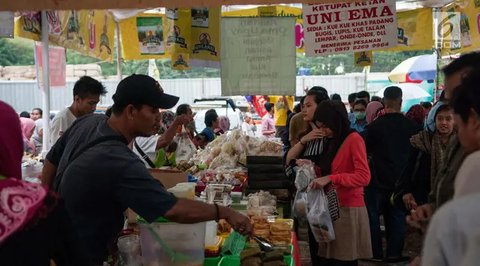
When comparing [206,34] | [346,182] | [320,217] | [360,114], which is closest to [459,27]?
[360,114]

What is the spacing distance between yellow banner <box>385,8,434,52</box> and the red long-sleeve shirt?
7222mm

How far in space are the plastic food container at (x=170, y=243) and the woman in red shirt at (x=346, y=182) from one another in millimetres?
2273

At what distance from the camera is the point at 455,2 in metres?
9.80

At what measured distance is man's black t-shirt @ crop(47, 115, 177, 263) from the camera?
2561mm

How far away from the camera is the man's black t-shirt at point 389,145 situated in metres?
7.02

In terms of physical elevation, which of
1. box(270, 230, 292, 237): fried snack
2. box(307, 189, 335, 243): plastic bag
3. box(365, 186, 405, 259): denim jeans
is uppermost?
box(270, 230, 292, 237): fried snack

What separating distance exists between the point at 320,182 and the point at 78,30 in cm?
559

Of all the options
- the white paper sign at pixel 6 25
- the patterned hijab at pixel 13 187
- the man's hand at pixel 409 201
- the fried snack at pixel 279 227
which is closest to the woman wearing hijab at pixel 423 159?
the man's hand at pixel 409 201

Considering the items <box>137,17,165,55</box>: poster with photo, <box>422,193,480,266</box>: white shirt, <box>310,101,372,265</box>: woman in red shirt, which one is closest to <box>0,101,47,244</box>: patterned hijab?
<box>422,193,480,266</box>: white shirt

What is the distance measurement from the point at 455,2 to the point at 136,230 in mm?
8302

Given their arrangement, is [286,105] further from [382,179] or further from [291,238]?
[291,238]

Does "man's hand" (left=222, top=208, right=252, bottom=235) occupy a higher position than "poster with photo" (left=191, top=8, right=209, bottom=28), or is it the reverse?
"poster with photo" (left=191, top=8, right=209, bottom=28)

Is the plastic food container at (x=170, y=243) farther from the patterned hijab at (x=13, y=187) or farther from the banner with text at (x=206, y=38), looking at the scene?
the banner with text at (x=206, y=38)

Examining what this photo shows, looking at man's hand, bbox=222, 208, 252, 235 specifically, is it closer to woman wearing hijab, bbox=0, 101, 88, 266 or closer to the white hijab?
woman wearing hijab, bbox=0, 101, 88, 266
